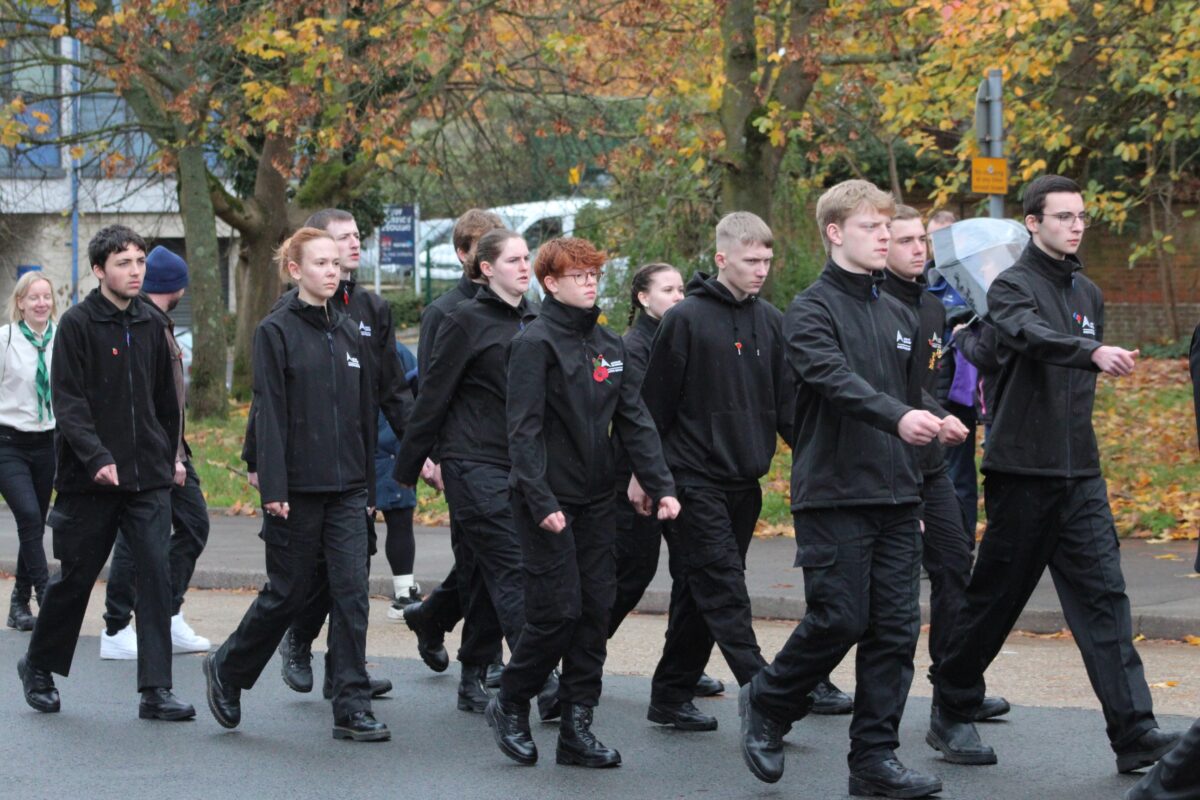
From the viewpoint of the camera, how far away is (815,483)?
567 cm

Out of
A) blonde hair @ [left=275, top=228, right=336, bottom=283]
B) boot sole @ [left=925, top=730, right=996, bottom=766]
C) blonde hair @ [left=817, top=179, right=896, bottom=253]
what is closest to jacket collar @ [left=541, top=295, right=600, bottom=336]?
blonde hair @ [left=817, top=179, right=896, bottom=253]

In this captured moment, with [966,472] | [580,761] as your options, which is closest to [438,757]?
[580,761]

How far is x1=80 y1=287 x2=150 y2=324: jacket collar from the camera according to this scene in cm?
723

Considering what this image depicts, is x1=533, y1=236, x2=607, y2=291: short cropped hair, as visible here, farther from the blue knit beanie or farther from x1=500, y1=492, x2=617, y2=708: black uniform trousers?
the blue knit beanie

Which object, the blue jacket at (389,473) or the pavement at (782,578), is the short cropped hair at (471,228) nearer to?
the blue jacket at (389,473)

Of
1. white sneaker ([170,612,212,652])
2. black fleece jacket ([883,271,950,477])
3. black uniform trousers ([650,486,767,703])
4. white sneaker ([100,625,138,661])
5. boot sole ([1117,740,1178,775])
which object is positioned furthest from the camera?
white sneaker ([170,612,212,652])

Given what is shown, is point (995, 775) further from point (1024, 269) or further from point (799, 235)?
point (799, 235)

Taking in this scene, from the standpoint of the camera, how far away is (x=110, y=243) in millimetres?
7211

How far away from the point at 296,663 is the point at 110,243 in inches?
78.5

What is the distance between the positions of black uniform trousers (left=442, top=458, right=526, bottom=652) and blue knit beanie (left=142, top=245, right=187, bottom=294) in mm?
2234

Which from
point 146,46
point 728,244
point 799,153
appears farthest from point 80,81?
point 728,244

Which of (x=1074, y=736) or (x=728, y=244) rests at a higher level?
(x=728, y=244)

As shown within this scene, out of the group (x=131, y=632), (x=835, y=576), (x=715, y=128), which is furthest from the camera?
(x=715, y=128)

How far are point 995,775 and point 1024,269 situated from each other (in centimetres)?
176
